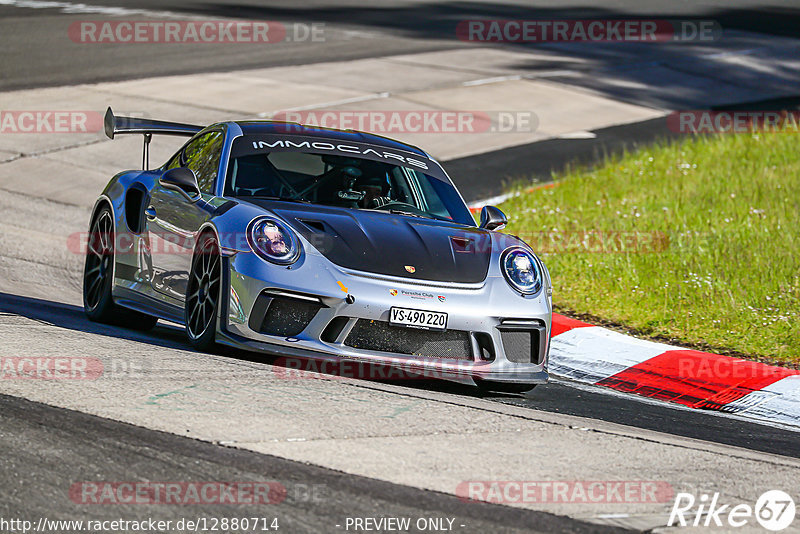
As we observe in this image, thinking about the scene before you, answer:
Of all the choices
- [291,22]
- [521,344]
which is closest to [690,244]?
[521,344]

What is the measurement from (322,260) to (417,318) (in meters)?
0.58

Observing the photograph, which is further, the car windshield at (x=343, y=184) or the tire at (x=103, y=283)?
the tire at (x=103, y=283)

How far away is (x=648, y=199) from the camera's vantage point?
40.4ft

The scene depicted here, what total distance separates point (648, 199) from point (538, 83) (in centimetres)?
823

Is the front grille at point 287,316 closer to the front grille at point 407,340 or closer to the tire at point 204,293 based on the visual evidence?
the front grille at point 407,340

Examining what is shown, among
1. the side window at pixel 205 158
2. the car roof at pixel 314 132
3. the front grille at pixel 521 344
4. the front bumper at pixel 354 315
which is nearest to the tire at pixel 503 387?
the front grille at pixel 521 344

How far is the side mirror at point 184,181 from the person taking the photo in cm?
695

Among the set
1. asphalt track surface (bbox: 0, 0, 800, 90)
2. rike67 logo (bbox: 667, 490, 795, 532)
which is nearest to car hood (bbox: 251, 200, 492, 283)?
rike67 logo (bbox: 667, 490, 795, 532)

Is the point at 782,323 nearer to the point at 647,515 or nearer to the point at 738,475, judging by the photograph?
the point at 738,475

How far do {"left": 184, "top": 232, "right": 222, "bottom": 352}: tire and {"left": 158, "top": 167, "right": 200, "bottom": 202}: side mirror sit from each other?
426 mm

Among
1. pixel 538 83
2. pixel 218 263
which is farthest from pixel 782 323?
pixel 538 83

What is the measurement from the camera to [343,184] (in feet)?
24.0

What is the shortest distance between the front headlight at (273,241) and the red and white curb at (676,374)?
2306mm

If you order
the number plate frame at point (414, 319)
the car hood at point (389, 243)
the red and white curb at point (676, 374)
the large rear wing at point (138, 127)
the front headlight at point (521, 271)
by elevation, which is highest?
the large rear wing at point (138, 127)
